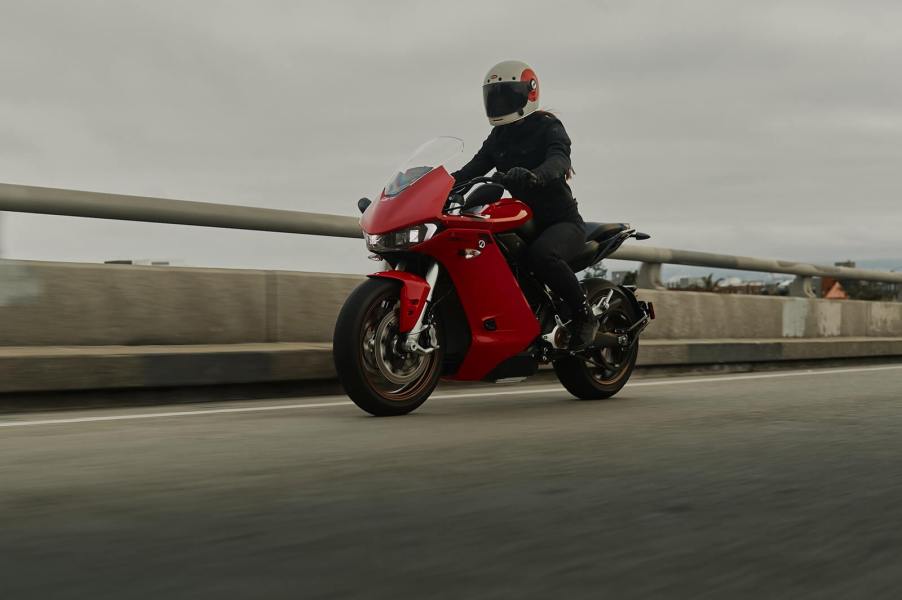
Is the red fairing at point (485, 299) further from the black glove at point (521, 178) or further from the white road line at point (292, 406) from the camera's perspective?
the white road line at point (292, 406)

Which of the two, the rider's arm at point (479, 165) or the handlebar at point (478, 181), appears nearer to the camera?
the handlebar at point (478, 181)

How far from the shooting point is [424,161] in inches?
278

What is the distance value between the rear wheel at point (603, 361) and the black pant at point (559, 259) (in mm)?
505

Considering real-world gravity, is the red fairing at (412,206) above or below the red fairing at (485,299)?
above

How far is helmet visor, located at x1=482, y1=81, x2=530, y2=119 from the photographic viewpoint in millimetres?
7508

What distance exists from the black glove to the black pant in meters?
0.49

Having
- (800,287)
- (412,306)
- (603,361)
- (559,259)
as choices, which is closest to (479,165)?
(559,259)

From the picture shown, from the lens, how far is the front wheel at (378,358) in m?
6.35

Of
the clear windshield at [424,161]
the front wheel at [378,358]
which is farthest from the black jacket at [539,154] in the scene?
the front wheel at [378,358]

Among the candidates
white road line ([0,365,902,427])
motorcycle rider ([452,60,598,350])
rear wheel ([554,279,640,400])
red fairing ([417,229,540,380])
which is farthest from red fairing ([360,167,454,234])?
rear wheel ([554,279,640,400])

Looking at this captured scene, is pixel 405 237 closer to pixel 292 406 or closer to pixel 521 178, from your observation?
pixel 521 178

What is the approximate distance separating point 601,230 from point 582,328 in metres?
0.84

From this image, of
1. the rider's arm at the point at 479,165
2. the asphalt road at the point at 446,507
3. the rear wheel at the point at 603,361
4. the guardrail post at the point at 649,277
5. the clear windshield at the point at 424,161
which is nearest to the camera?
the asphalt road at the point at 446,507

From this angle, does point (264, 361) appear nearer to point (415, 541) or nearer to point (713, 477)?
point (713, 477)
